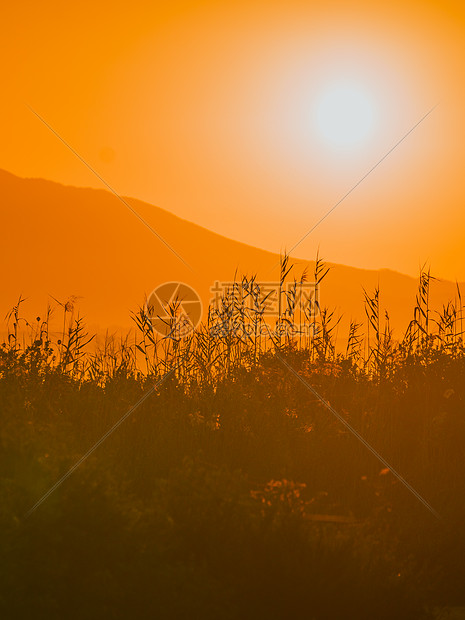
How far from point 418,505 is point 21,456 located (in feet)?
10.4

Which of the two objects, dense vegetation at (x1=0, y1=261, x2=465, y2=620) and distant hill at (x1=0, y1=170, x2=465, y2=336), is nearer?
dense vegetation at (x1=0, y1=261, x2=465, y2=620)

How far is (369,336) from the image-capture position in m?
9.38

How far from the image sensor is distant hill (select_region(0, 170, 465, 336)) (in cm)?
14588

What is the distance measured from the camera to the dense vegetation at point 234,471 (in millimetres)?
4652

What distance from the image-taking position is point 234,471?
18.3ft

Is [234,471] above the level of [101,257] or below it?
below

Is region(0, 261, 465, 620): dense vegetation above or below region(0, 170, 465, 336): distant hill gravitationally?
below

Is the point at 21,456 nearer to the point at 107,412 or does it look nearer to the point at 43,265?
the point at 107,412

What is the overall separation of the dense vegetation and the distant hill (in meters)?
119

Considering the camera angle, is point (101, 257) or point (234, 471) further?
point (101, 257)

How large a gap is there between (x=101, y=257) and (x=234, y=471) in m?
164

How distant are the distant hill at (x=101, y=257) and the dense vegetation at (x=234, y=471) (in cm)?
11897

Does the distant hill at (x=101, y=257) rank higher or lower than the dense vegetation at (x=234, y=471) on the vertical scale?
higher

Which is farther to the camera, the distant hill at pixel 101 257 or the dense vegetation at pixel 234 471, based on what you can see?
the distant hill at pixel 101 257
